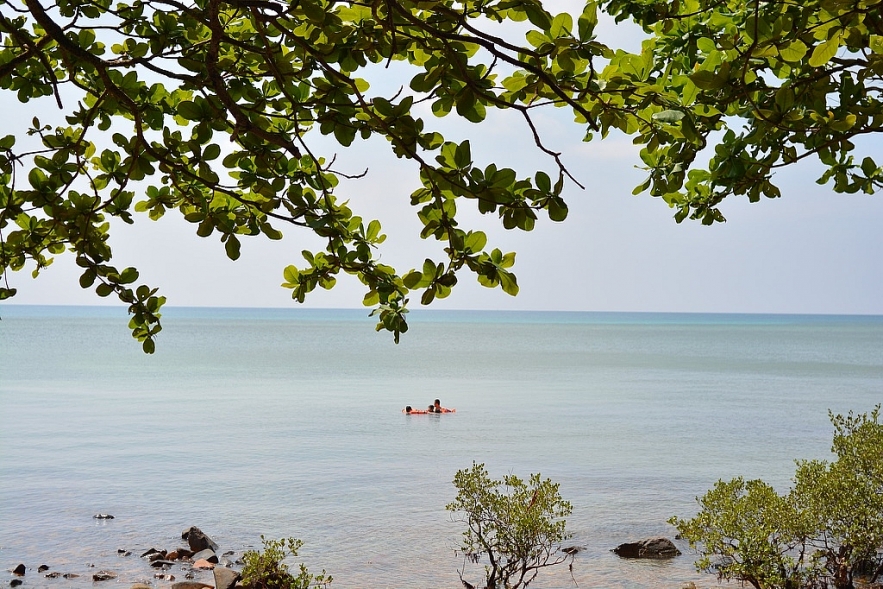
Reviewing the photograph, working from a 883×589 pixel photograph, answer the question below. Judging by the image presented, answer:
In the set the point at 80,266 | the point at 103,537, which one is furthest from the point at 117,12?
the point at 103,537

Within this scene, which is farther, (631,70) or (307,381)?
(307,381)

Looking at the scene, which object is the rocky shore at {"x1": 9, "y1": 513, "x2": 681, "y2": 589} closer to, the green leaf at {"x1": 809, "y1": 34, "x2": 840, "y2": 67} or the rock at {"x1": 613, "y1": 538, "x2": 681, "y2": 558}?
the rock at {"x1": 613, "y1": 538, "x2": 681, "y2": 558}

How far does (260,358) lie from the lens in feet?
219

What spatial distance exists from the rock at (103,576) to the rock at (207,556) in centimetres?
137

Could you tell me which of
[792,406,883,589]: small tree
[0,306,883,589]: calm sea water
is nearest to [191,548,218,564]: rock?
[0,306,883,589]: calm sea water

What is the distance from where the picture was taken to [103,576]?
489 inches

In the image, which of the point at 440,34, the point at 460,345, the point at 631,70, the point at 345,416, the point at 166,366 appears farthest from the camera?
the point at 460,345

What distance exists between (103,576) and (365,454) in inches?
445

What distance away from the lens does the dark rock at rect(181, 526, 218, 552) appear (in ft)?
45.9

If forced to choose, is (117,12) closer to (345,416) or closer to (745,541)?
(745,541)

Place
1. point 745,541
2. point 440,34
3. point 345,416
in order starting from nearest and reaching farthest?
point 440,34 → point 745,541 → point 345,416

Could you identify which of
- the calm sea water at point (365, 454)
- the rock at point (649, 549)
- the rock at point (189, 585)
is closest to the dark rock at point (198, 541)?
the calm sea water at point (365, 454)

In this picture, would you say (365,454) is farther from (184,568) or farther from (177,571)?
(177,571)

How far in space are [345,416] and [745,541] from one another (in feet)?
77.2
